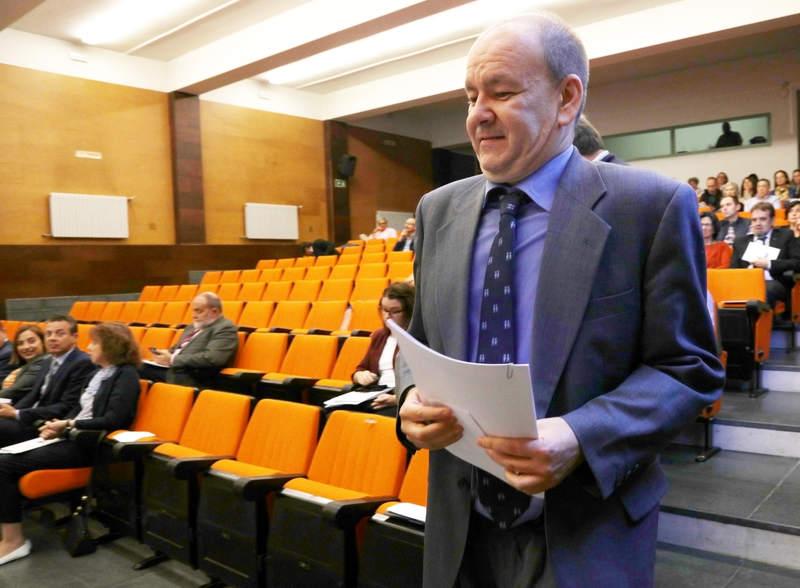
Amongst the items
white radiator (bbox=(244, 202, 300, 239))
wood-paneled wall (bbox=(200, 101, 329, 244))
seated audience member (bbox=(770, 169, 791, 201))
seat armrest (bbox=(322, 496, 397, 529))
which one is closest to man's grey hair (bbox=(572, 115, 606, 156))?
seat armrest (bbox=(322, 496, 397, 529))

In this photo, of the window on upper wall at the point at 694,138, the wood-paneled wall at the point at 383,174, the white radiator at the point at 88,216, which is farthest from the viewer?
the wood-paneled wall at the point at 383,174

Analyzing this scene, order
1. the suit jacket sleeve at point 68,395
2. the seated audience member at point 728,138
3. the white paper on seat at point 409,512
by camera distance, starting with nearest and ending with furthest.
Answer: the white paper on seat at point 409,512
the suit jacket sleeve at point 68,395
the seated audience member at point 728,138

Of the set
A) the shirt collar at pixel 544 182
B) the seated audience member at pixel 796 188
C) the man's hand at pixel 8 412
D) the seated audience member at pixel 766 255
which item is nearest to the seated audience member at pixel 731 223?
the seated audience member at pixel 766 255

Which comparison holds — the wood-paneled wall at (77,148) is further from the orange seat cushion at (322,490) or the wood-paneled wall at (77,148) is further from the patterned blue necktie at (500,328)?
the patterned blue necktie at (500,328)

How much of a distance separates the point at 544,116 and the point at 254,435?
178cm

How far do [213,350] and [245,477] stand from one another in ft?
5.47

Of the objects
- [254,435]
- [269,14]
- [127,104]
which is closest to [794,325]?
[254,435]

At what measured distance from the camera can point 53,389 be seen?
295 cm

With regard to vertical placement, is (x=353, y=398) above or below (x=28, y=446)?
above

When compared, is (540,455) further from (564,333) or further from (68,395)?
(68,395)

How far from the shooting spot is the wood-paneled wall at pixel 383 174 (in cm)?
1038

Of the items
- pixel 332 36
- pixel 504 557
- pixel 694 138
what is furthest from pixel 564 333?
pixel 694 138

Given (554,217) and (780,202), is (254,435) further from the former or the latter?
(780,202)

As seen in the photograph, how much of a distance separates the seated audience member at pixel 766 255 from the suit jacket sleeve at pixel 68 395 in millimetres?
3468
